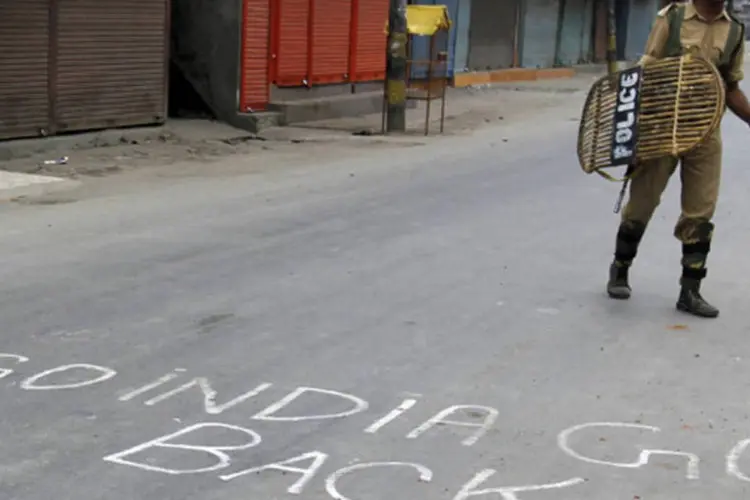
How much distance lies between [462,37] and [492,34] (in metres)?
2.23

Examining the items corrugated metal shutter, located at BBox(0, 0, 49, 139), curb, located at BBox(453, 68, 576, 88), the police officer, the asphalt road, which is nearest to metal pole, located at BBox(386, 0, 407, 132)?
corrugated metal shutter, located at BBox(0, 0, 49, 139)

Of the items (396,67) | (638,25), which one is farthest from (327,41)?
(638,25)

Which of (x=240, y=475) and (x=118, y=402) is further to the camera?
(x=118, y=402)

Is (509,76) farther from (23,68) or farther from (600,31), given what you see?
(23,68)

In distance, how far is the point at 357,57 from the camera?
833 inches

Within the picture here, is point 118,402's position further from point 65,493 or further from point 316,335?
point 316,335

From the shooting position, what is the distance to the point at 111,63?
15.4 m

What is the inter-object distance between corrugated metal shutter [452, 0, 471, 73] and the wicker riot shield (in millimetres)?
22415

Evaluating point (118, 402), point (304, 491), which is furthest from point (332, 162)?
point (304, 491)

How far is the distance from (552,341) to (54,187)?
6.38m

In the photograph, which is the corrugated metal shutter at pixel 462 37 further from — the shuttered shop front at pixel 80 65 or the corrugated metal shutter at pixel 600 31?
the shuttered shop front at pixel 80 65

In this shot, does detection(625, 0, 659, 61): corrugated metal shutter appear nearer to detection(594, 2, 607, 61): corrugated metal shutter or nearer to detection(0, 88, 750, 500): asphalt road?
detection(594, 2, 607, 61): corrugated metal shutter

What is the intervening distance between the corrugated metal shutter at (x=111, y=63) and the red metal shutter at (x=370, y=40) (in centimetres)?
538

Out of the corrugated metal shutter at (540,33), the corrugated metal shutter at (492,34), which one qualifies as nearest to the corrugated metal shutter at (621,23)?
the corrugated metal shutter at (540,33)
